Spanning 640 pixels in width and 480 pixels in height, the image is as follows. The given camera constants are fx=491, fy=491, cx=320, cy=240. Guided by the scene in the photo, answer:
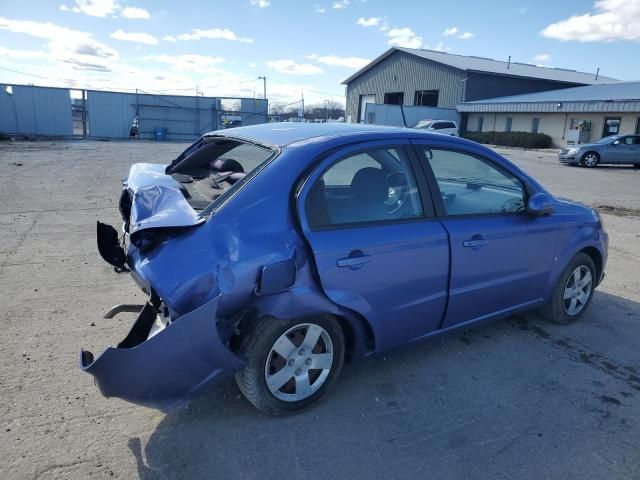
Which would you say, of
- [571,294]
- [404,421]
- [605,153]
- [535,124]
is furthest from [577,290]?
[535,124]

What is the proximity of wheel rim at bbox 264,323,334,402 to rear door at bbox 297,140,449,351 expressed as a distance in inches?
11.0

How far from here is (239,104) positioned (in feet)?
113

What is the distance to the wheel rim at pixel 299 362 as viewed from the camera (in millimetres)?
2768

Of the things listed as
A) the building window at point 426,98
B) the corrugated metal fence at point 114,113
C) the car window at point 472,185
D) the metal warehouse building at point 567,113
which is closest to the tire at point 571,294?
the car window at point 472,185

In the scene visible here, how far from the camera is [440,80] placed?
44406mm

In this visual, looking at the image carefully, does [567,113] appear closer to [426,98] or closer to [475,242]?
[426,98]

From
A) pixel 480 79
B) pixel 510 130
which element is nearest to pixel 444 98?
pixel 480 79

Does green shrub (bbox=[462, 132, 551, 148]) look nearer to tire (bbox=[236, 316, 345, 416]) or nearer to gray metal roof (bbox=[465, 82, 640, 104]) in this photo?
gray metal roof (bbox=[465, 82, 640, 104])

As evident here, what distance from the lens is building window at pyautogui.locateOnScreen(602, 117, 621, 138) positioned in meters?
32.2

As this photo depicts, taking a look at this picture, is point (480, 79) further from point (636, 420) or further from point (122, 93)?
point (636, 420)

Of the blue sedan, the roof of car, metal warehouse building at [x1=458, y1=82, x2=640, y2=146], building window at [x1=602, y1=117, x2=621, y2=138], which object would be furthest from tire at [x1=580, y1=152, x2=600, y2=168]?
the roof of car

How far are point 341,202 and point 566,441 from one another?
186 cm

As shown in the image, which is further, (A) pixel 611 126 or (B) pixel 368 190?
(A) pixel 611 126

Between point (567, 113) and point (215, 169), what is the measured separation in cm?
3702
